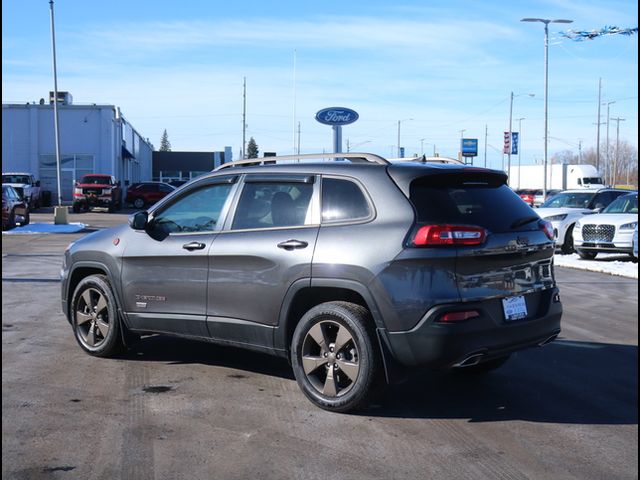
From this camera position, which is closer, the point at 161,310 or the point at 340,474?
the point at 340,474

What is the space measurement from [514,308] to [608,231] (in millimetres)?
13096

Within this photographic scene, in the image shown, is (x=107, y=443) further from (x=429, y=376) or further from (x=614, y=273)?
(x=614, y=273)

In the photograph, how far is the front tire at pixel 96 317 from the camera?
7.15 metres

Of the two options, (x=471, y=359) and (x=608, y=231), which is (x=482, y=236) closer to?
(x=471, y=359)

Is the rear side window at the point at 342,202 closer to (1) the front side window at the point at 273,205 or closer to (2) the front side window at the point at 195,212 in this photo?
(1) the front side window at the point at 273,205

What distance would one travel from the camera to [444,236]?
5.23 metres

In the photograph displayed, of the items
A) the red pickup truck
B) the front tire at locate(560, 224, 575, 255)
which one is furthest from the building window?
the front tire at locate(560, 224, 575, 255)

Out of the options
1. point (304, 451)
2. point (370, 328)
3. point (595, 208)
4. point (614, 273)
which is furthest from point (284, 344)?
Answer: point (595, 208)

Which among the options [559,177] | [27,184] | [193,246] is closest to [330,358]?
[193,246]

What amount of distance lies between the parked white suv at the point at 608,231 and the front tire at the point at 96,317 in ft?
43.1

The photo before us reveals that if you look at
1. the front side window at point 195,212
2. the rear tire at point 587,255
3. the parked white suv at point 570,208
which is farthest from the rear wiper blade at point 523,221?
the parked white suv at point 570,208

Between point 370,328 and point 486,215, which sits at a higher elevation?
point 486,215

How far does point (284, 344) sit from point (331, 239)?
0.94m

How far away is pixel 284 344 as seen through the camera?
5.96 meters
